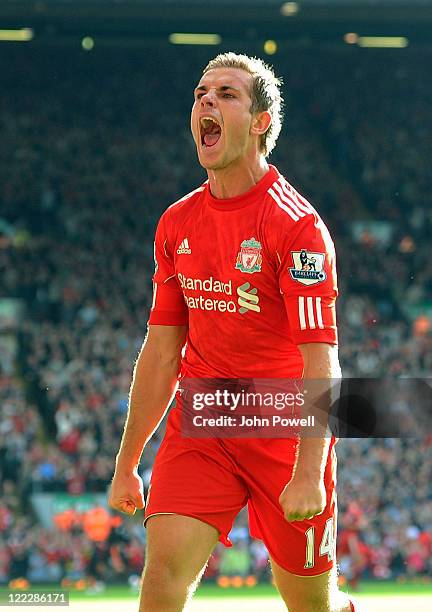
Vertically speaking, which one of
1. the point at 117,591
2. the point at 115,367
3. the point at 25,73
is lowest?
the point at 117,591

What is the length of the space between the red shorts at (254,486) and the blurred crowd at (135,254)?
12027mm

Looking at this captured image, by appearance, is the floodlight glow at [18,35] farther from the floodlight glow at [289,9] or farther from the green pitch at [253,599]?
the green pitch at [253,599]

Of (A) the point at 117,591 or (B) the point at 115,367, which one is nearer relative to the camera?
(A) the point at 117,591

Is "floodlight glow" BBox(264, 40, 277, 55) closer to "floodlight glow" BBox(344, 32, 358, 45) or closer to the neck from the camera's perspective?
"floodlight glow" BBox(344, 32, 358, 45)

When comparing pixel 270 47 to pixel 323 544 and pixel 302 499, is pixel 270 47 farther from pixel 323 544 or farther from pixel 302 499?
pixel 302 499

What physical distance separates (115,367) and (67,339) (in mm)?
1008

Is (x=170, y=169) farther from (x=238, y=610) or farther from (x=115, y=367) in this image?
(x=238, y=610)

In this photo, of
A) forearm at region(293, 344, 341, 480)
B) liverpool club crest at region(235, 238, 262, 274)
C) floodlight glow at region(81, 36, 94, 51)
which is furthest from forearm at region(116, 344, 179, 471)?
floodlight glow at region(81, 36, 94, 51)

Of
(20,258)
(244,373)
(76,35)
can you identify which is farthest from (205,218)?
(76,35)

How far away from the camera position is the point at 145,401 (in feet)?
17.7

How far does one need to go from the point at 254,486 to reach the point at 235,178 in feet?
4.22

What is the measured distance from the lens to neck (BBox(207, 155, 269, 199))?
17.2 ft

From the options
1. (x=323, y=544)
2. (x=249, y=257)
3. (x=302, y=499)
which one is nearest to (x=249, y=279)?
(x=249, y=257)

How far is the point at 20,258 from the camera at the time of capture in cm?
2325
